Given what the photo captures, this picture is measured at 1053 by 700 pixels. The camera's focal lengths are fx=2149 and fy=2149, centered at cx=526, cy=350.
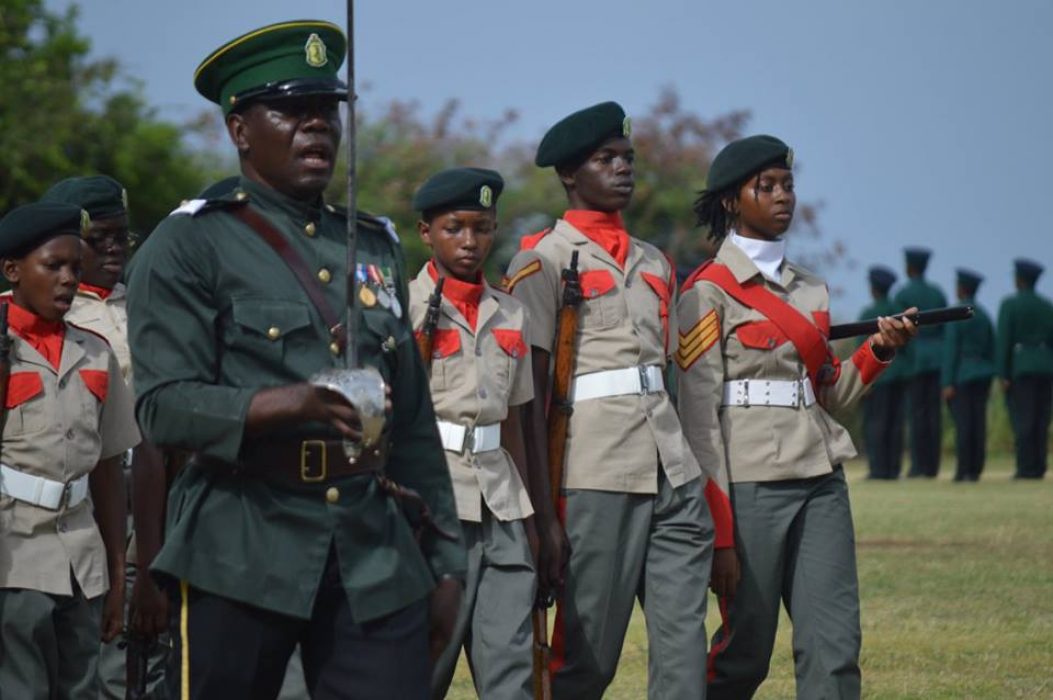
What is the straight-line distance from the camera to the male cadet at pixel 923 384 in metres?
25.0

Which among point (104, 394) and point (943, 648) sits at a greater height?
point (104, 394)

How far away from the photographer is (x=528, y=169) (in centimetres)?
3906

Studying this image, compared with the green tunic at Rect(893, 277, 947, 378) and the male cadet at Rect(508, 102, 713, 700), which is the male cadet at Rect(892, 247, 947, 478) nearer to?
the green tunic at Rect(893, 277, 947, 378)

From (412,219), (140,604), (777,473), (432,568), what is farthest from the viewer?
(412,219)

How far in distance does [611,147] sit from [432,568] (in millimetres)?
3417

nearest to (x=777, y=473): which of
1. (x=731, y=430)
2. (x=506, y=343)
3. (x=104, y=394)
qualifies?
(x=731, y=430)

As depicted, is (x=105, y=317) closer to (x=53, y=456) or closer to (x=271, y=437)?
(x=53, y=456)

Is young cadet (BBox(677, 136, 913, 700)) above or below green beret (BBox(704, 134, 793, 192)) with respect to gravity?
below

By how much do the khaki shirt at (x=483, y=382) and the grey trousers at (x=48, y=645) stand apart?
4.40 feet

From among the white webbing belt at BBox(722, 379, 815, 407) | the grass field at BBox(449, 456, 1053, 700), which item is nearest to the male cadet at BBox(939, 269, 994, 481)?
the grass field at BBox(449, 456, 1053, 700)

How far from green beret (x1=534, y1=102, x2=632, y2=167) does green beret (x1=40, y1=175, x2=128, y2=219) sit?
164 cm

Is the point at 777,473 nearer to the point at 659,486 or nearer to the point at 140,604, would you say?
the point at 659,486

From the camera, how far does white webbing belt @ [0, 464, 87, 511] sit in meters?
7.10

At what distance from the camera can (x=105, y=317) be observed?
27.2 feet
